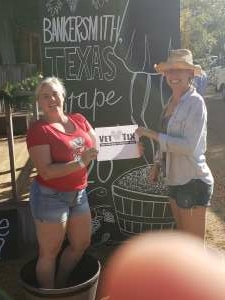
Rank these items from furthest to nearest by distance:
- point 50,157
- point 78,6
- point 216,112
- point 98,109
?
point 216,112
point 98,109
point 78,6
point 50,157

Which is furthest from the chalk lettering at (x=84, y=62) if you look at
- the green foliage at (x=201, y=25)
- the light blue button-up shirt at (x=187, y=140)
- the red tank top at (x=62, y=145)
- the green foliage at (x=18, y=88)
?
the green foliage at (x=201, y=25)

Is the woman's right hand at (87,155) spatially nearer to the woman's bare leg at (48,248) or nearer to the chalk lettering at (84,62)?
the woman's bare leg at (48,248)

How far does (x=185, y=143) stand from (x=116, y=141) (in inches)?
40.2

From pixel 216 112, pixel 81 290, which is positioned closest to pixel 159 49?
pixel 81 290

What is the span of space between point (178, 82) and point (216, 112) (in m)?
11.7

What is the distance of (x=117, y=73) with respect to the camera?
3.93 meters

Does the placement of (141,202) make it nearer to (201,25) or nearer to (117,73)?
(117,73)

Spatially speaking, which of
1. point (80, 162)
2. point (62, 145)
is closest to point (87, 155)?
point (80, 162)

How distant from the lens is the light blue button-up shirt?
9.22ft

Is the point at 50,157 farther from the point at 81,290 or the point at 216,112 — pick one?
the point at 216,112

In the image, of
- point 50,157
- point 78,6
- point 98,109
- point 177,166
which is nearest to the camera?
point 50,157

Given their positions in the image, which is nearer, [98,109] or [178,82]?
[178,82]

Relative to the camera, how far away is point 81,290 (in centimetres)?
289

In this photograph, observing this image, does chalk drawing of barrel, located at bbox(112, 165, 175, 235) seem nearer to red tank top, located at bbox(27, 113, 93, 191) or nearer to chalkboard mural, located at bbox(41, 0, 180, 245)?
chalkboard mural, located at bbox(41, 0, 180, 245)
